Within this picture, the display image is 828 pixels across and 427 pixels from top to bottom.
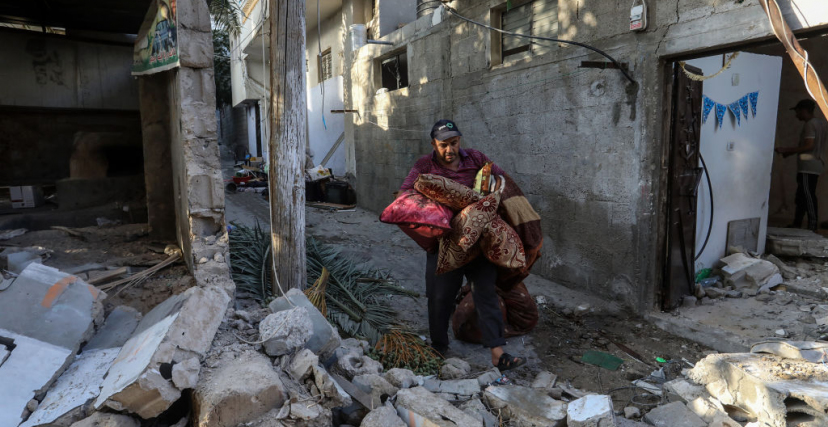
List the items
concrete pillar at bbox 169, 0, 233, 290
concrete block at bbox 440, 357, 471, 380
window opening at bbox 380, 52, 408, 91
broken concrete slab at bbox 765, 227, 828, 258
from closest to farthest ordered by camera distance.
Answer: concrete block at bbox 440, 357, 471, 380 → concrete pillar at bbox 169, 0, 233, 290 → broken concrete slab at bbox 765, 227, 828, 258 → window opening at bbox 380, 52, 408, 91

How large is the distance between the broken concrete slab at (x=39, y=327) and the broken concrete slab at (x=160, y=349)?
0.26 m

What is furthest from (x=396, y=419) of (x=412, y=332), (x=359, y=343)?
(x=412, y=332)

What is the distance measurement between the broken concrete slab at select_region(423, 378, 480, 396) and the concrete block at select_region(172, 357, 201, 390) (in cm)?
121

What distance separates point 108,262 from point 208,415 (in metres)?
2.55

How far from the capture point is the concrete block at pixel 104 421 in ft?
6.73

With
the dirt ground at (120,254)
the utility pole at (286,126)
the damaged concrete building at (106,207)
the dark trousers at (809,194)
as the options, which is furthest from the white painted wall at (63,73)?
the dark trousers at (809,194)

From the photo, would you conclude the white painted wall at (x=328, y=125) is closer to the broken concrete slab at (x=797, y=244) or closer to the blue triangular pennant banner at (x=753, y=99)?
the blue triangular pennant banner at (x=753, y=99)

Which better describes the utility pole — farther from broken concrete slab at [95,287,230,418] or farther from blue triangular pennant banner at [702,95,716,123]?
blue triangular pennant banner at [702,95,716,123]

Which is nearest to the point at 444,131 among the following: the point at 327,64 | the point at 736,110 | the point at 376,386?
the point at 376,386

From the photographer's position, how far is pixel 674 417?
8.07ft

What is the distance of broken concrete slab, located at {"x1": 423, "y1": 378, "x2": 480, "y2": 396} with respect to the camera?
2824 millimetres

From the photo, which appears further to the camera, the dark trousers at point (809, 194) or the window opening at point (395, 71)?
the window opening at point (395, 71)

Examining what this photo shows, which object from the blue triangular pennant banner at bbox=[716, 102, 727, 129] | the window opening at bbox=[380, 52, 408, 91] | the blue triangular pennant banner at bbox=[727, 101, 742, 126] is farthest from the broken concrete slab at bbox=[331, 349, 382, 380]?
the window opening at bbox=[380, 52, 408, 91]

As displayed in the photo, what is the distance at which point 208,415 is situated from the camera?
212 centimetres
